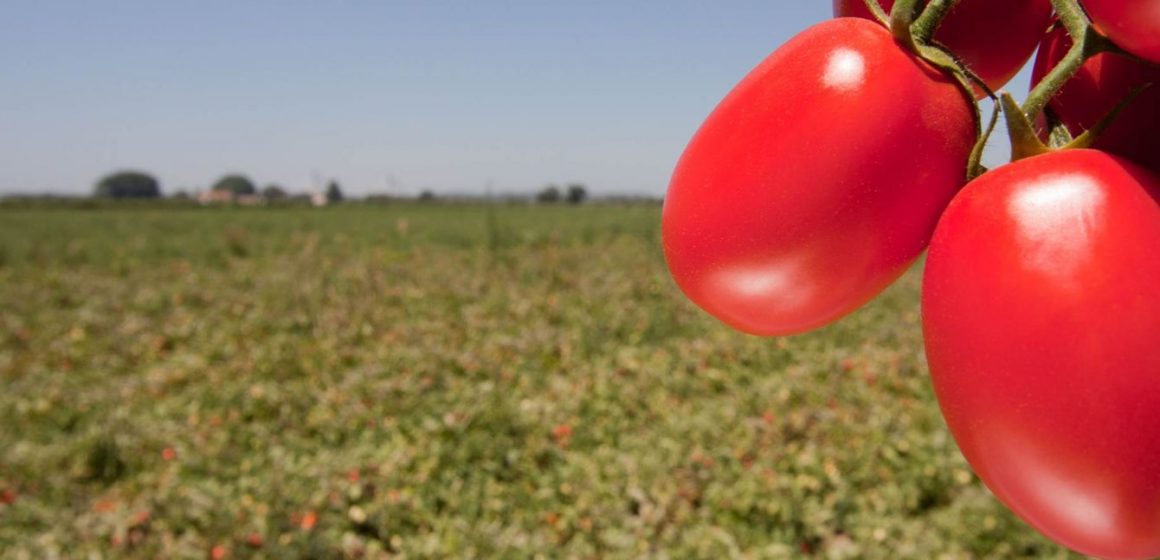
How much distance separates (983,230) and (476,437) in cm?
439

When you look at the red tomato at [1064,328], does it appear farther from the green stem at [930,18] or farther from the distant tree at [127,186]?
the distant tree at [127,186]

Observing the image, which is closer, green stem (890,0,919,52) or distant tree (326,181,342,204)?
green stem (890,0,919,52)

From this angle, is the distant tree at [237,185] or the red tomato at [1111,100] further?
the distant tree at [237,185]

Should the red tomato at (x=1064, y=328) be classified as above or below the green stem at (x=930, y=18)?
below

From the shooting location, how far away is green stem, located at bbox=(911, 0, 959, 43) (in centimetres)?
39

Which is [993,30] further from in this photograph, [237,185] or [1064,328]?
[237,185]

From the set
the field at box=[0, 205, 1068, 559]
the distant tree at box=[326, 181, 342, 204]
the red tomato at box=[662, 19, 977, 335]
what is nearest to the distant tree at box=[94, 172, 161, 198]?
the distant tree at box=[326, 181, 342, 204]

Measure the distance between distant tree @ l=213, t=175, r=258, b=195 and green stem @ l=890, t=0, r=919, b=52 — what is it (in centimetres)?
9924

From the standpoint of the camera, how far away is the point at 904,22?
1.29ft

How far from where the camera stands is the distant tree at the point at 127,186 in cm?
9062

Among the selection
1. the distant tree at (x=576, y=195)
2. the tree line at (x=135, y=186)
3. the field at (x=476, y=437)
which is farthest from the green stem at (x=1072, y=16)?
the tree line at (x=135, y=186)

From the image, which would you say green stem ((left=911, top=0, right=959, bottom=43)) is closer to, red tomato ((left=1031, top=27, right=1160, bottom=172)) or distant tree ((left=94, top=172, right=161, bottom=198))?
red tomato ((left=1031, top=27, right=1160, bottom=172))

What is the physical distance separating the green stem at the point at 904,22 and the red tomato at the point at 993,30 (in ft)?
0.22

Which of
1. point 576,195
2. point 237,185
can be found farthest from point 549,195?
point 237,185
